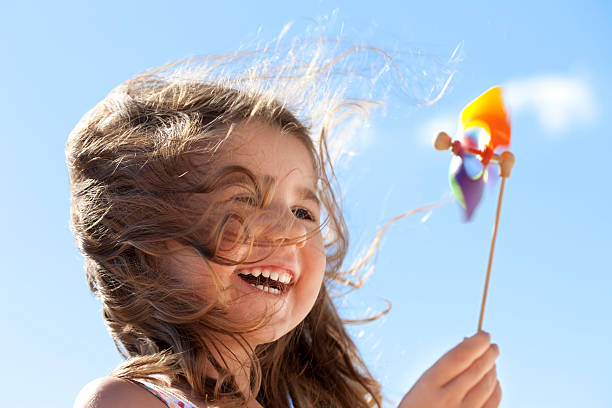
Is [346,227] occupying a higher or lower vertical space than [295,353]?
higher

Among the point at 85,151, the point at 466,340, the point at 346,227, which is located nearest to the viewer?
the point at 466,340

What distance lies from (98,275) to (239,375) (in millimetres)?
351

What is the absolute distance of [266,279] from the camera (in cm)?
149

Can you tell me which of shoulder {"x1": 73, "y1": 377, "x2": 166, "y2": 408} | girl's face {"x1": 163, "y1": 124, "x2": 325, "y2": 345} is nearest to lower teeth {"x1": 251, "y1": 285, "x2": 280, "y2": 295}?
girl's face {"x1": 163, "y1": 124, "x2": 325, "y2": 345}

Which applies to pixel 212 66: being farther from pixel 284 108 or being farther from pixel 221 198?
pixel 221 198

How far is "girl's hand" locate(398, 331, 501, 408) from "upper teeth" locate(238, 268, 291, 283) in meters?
0.32

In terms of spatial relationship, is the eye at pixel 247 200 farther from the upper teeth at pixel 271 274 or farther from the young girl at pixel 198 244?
the upper teeth at pixel 271 274

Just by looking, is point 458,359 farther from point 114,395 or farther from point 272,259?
point 114,395

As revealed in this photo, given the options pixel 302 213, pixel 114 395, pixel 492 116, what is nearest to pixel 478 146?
pixel 492 116

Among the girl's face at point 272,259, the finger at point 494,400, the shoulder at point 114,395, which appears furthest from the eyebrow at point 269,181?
the finger at point 494,400

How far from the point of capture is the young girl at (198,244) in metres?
1.42

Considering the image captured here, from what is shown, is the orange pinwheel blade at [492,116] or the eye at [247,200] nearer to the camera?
the eye at [247,200]

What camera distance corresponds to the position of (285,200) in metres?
1.53

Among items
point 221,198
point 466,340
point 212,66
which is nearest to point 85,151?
point 221,198
